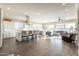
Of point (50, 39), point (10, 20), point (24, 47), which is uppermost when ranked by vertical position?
point (10, 20)

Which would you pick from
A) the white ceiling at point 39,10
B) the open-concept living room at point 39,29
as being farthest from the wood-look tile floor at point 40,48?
the white ceiling at point 39,10

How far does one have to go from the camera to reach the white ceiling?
2.30 m

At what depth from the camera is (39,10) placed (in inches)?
91.8

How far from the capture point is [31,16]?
237 centimetres

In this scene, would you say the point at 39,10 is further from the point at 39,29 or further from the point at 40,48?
the point at 40,48

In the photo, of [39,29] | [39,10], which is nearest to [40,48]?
[39,29]

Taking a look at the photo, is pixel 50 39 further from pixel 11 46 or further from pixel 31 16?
pixel 11 46

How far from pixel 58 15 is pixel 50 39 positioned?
0.52m

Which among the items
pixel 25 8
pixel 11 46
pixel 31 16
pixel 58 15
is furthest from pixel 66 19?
pixel 11 46

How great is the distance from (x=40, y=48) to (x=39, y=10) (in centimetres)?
77

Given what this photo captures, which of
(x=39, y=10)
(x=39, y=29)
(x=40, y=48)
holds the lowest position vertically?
(x=40, y=48)

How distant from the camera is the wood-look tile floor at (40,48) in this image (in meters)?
2.29

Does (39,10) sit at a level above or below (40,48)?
above

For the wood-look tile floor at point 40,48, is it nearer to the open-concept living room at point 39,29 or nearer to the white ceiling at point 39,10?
the open-concept living room at point 39,29
